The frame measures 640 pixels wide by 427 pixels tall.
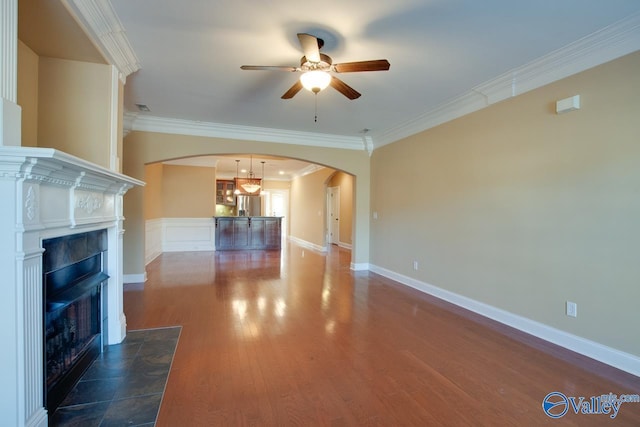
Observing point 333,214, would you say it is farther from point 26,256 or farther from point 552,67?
point 26,256

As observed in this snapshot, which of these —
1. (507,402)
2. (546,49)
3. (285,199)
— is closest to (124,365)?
(507,402)

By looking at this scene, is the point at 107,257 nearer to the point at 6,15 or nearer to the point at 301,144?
Result: the point at 6,15

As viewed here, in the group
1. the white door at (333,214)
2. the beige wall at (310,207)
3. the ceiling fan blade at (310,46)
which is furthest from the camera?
the white door at (333,214)

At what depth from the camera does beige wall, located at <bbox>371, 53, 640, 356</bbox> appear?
2395mm

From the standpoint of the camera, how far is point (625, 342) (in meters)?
2.37

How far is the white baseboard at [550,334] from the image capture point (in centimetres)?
237

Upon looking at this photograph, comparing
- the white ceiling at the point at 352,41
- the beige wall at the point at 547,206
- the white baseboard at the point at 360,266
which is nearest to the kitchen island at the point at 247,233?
the white baseboard at the point at 360,266

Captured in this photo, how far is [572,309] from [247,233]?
7703 millimetres

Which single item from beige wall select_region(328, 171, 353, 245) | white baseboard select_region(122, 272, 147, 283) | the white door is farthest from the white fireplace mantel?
the white door

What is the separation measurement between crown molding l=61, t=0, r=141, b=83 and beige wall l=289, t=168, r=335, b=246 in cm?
575

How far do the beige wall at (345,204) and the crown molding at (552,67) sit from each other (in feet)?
17.2

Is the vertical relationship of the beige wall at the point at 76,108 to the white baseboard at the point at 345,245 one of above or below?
above

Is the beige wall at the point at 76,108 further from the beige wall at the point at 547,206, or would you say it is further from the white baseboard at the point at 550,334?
the white baseboard at the point at 550,334

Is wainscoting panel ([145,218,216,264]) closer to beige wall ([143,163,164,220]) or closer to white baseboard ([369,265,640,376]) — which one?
beige wall ([143,163,164,220])
